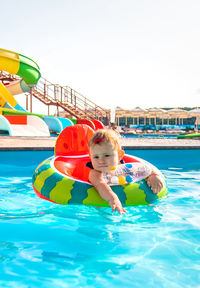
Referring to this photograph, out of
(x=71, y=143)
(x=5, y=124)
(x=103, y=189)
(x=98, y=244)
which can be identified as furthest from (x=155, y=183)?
(x=5, y=124)

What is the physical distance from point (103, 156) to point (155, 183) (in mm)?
666

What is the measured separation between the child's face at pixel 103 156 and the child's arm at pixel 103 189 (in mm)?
74

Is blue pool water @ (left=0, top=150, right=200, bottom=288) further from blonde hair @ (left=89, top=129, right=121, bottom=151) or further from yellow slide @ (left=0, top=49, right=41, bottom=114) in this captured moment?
yellow slide @ (left=0, top=49, right=41, bottom=114)

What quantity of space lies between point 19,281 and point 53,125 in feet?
35.0

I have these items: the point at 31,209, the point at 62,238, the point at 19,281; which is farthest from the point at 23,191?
the point at 19,281

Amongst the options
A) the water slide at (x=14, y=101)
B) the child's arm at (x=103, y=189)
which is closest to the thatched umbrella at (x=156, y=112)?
the water slide at (x=14, y=101)

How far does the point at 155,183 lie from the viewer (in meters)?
2.75

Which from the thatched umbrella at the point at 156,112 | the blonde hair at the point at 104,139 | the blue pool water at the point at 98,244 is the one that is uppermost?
the thatched umbrella at the point at 156,112

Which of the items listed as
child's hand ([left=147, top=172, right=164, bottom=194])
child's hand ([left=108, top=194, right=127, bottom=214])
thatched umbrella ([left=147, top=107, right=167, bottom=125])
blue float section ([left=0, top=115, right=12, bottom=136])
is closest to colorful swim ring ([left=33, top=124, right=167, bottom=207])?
child's hand ([left=147, top=172, right=164, bottom=194])

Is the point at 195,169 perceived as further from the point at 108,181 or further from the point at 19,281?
the point at 19,281

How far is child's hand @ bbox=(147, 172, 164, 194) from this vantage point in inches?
108

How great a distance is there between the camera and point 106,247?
1.96 meters

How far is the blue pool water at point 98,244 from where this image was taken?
156 centimetres

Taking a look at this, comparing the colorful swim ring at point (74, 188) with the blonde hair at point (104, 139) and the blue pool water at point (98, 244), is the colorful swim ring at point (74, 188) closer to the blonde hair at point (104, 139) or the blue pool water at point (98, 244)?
the blue pool water at point (98, 244)
